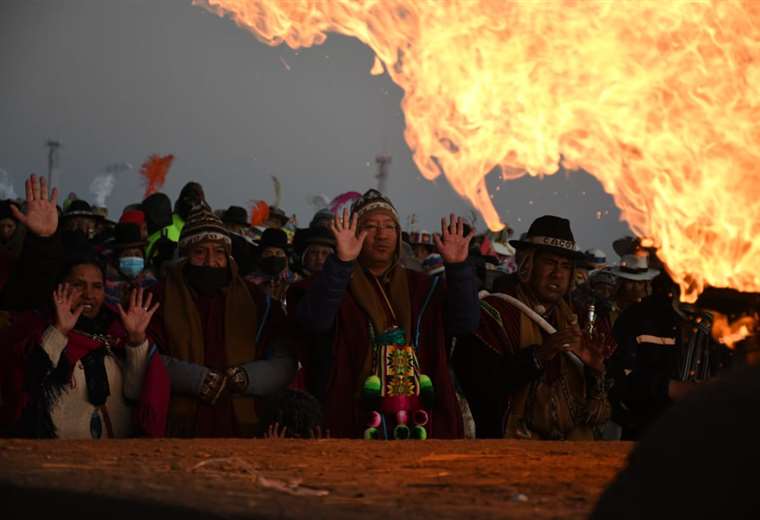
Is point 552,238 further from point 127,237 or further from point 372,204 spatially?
point 127,237

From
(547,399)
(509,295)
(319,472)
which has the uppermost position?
(509,295)

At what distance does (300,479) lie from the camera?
12.6 ft

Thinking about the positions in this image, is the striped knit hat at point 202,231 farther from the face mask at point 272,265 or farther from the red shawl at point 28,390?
the face mask at point 272,265

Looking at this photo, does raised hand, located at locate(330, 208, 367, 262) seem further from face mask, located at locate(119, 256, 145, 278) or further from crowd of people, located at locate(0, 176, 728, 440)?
face mask, located at locate(119, 256, 145, 278)

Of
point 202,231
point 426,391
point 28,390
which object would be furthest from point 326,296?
point 28,390

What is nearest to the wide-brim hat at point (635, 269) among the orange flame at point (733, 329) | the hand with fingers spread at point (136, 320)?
the hand with fingers spread at point (136, 320)

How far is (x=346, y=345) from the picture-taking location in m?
6.58

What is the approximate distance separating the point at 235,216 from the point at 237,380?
580cm

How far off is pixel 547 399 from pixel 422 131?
186cm

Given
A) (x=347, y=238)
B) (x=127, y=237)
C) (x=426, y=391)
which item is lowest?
(x=426, y=391)

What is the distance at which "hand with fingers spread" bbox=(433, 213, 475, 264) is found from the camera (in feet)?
21.9

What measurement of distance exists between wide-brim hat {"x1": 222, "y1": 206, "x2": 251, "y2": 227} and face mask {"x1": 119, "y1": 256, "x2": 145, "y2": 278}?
7.25 feet

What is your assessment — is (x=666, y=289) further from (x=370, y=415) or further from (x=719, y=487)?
(x=719, y=487)

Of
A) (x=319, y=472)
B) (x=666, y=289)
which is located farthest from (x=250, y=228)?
(x=319, y=472)
